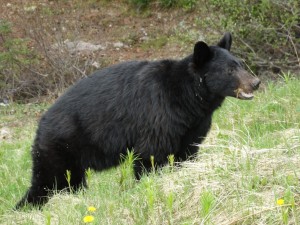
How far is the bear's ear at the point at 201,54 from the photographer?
5.86m

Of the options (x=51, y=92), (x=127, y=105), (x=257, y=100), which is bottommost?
(x=51, y=92)

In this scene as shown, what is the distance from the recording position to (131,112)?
592 centimetres

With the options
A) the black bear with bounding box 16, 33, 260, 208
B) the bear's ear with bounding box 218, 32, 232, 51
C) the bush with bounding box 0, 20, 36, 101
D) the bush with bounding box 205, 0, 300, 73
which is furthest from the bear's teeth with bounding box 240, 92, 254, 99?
the bush with bounding box 0, 20, 36, 101

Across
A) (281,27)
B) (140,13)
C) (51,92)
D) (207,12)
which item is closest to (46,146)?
(281,27)

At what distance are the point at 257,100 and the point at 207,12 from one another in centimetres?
451

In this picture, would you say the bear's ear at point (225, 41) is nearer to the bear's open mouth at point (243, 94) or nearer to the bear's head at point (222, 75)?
the bear's head at point (222, 75)

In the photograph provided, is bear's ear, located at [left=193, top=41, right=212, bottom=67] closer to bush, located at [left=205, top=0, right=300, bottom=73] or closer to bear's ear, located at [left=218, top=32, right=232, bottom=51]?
bear's ear, located at [left=218, top=32, right=232, bottom=51]

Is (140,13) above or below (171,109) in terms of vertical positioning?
below

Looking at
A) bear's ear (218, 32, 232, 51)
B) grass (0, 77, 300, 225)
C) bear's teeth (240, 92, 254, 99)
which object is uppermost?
bear's ear (218, 32, 232, 51)

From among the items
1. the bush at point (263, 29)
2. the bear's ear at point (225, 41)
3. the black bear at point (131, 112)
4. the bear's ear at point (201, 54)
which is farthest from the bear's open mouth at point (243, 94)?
the bush at point (263, 29)

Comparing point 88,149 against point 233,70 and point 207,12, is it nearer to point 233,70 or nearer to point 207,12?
point 233,70

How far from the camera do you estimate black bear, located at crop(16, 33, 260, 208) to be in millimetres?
5867

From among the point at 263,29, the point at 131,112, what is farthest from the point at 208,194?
the point at 263,29

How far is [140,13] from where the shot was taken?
19.4 m
